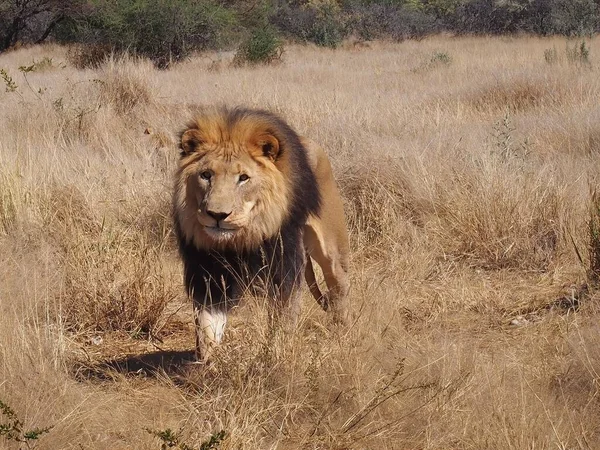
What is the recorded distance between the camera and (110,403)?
3.26m

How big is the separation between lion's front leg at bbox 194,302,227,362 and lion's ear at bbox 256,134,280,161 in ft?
2.22

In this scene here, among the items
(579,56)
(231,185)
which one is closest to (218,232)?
(231,185)

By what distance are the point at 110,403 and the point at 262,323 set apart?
630 mm

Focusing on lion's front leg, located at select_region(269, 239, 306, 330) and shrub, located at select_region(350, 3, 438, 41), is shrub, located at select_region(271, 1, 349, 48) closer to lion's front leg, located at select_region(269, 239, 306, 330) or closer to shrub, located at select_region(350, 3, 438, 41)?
shrub, located at select_region(350, 3, 438, 41)

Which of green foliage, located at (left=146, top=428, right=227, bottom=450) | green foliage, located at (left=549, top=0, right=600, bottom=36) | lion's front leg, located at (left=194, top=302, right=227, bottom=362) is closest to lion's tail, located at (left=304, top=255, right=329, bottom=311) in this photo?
lion's front leg, located at (left=194, top=302, right=227, bottom=362)

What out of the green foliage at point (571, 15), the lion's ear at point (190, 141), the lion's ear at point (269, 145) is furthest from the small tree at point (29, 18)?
the lion's ear at point (269, 145)

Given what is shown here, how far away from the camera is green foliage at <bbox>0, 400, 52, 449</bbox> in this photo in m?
2.57

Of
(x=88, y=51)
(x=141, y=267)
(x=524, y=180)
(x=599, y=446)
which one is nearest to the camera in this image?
(x=599, y=446)

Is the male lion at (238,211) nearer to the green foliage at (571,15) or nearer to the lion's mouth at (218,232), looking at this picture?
the lion's mouth at (218,232)

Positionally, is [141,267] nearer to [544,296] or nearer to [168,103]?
[544,296]

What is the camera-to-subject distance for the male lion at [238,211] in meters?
3.53

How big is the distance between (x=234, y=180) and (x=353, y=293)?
0.99 meters

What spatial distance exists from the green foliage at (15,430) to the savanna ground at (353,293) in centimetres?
6

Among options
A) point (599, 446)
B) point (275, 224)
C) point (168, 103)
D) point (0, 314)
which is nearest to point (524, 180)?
point (275, 224)
